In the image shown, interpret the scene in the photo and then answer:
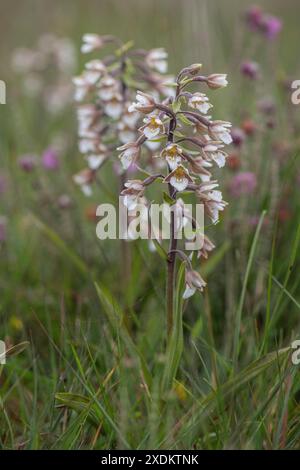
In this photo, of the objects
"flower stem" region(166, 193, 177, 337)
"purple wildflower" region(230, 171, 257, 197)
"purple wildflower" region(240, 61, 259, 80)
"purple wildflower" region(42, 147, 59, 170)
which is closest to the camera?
"flower stem" region(166, 193, 177, 337)

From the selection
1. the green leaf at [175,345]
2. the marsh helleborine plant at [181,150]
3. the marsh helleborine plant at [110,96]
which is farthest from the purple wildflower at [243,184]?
the green leaf at [175,345]

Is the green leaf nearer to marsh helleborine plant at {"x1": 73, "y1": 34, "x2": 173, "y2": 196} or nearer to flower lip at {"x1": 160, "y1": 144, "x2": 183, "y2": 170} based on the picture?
flower lip at {"x1": 160, "y1": 144, "x2": 183, "y2": 170}

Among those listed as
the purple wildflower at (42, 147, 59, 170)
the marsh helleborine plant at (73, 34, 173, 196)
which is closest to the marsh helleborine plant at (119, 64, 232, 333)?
the marsh helleborine plant at (73, 34, 173, 196)

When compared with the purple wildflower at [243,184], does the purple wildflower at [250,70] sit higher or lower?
higher

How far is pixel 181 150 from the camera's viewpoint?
6.31 feet

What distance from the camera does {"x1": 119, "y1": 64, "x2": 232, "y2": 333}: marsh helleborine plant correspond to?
Result: 1.92m

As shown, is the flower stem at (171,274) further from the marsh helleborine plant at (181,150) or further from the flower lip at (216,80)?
the flower lip at (216,80)

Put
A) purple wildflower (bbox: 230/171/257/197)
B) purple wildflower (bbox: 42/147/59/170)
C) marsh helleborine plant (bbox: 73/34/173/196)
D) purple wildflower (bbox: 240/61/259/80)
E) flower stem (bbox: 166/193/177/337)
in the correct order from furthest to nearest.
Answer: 1. purple wildflower (bbox: 42/147/59/170)
2. purple wildflower (bbox: 240/61/259/80)
3. purple wildflower (bbox: 230/171/257/197)
4. marsh helleborine plant (bbox: 73/34/173/196)
5. flower stem (bbox: 166/193/177/337)

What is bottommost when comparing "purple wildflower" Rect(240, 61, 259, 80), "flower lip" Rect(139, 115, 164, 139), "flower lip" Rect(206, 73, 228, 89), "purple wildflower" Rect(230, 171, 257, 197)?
"purple wildflower" Rect(230, 171, 257, 197)

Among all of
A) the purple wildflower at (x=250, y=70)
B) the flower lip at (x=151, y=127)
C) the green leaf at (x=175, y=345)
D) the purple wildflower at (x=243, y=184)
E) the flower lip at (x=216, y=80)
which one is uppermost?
the purple wildflower at (x=250, y=70)

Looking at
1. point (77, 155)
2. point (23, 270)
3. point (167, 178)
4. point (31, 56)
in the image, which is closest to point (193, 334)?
point (167, 178)

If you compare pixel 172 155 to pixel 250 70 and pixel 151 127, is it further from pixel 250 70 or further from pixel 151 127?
pixel 250 70

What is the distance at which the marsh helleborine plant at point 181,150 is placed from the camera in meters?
1.92
